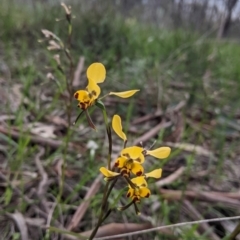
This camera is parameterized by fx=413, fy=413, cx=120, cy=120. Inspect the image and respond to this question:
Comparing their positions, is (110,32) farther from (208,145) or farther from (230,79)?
(208,145)

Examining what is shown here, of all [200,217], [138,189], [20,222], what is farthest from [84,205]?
[138,189]

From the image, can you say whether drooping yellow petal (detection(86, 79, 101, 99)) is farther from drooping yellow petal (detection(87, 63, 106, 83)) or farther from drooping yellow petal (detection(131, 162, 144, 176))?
drooping yellow petal (detection(131, 162, 144, 176))

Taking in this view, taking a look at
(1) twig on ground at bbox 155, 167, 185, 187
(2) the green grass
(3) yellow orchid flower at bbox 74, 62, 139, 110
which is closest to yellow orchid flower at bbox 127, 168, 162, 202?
(3) yellow orchid flower at bbox 74, 62, 139, 110

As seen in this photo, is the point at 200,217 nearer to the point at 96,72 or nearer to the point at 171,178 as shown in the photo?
the point at 171,178

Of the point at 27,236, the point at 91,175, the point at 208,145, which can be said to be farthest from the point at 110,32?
the point at 27,236

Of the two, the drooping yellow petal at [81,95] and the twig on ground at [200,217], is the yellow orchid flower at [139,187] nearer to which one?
the drooping yellow petal at [81,95]

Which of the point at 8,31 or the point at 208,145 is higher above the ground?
the point at 8,31

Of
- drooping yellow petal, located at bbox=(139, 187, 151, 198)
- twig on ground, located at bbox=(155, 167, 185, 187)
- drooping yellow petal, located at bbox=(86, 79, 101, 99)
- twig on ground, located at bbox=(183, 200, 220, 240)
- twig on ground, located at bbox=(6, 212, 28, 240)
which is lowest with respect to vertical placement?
twig on ground, located at bbox=(183, 200, 220, 240)
